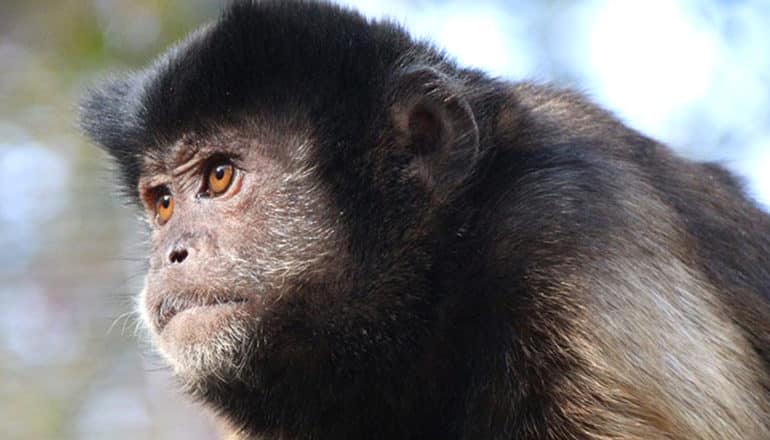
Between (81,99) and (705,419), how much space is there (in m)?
3.17

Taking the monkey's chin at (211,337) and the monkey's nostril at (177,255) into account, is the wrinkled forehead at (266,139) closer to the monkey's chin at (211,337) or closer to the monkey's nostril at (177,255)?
the monkey's nostril at (177,255)

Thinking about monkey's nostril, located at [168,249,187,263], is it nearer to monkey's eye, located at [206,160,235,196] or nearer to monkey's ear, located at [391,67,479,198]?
monkey's eye, located at [206,160,235,196]

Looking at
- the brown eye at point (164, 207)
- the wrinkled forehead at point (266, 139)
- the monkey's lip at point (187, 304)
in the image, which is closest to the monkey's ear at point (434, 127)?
the wrinkled forehead at point (266, 139)

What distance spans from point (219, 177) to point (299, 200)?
35 centimetres

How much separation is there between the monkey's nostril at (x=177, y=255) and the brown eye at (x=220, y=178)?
30 cm

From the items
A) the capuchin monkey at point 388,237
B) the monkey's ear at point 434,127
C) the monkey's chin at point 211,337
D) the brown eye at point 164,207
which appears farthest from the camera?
the brown eye at point 164,207

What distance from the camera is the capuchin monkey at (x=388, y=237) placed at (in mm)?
4566

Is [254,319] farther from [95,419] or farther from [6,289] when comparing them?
[6,289]

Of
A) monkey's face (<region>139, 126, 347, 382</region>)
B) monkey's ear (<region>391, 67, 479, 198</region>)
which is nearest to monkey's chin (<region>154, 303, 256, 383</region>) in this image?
monkey's face (<region>139, 126, 347, 382</region>)

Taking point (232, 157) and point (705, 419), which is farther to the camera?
point (232, 157)

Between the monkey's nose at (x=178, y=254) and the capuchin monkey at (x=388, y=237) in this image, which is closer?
the capuchin monkey at (x=388, y=237)

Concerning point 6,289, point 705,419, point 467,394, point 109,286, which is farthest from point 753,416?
point 6,289

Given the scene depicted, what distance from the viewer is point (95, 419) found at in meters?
11.7

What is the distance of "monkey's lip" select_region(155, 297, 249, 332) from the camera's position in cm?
477
